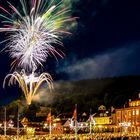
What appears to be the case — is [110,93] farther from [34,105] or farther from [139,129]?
[139,129]

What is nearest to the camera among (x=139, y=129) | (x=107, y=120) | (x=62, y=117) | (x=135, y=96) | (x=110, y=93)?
(x=139, y=129)

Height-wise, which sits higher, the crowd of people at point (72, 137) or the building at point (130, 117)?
the building at point (130, 117)

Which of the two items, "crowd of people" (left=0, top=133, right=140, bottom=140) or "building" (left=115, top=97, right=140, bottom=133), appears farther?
"building" (left=115, top=97, right=140, bottom=133)

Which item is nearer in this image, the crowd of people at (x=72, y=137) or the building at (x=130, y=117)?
the crowd of people at (x=72, y=137)

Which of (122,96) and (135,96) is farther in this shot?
(122,96)

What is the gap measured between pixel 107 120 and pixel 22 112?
40.1 metres

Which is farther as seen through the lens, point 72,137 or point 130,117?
point 130,117

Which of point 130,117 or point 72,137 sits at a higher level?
point 130,117

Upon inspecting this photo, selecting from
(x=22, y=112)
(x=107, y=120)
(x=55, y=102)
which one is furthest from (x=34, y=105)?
(x=107, y=120)

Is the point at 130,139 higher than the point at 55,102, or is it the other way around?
the point at 55,102

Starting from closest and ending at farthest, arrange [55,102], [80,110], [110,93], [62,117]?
[62,117]
[80,110]
[110,93]
[55,102]

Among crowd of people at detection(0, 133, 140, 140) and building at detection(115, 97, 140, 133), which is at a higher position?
building at detection(115, 97, 140, 133)

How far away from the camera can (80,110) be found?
161 meters

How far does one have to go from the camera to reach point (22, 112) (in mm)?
164375
